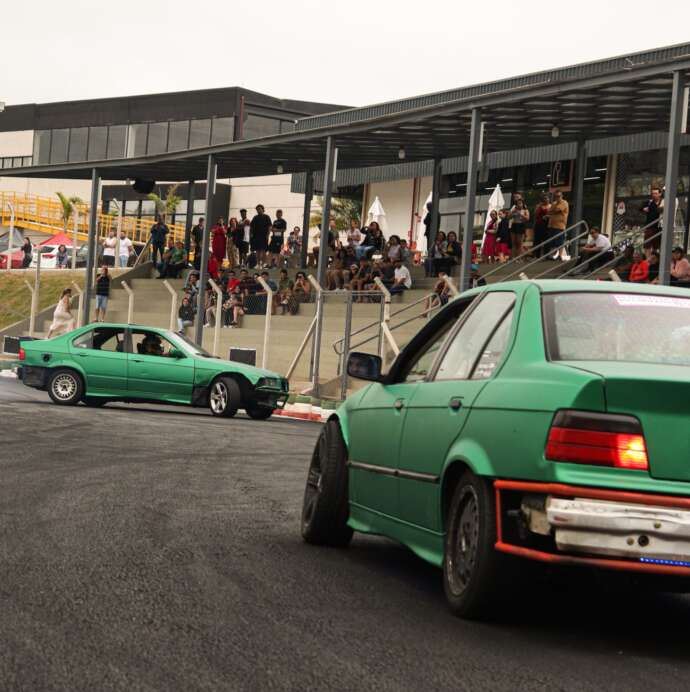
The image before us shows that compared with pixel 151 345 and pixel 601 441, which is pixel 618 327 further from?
pixel 151 345

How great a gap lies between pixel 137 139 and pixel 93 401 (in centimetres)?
5529

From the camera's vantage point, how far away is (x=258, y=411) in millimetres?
22125

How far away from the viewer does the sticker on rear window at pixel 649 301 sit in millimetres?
6230

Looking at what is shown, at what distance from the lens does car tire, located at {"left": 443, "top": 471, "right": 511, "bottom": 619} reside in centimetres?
560

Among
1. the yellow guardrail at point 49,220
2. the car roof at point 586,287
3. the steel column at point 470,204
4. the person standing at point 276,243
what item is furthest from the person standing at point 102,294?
the car roof at point 586,287

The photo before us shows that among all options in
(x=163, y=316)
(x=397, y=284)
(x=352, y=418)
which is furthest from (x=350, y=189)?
(x=352, y=418)

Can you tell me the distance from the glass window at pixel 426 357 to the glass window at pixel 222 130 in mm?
66463

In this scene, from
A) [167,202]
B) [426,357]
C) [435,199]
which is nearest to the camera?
[426,357]

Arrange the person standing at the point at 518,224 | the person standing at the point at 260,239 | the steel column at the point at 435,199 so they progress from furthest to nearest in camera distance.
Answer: the person standing at the point at 260,239 < the steel column at the point at 435,199 < the person standing at the point at 518,224

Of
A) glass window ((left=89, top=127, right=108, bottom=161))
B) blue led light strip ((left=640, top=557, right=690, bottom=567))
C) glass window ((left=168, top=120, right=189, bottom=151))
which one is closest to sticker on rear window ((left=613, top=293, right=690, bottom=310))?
blue led light strip ((left=640, top=557, right=690, bottom=567))

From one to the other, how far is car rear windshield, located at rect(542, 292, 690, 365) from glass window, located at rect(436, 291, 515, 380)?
322mm

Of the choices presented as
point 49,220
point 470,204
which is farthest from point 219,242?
point 49,220

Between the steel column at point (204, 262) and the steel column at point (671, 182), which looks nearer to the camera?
the steel column at point (671, 182)

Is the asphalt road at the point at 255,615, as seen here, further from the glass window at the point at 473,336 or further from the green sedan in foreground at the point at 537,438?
the glass window at the point at 473,336
